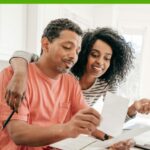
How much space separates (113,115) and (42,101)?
0.31 metres

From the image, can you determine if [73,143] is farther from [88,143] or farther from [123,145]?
[123,145]

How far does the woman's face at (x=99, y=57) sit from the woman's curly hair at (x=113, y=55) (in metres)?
0.03

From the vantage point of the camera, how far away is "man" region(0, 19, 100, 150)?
88cm

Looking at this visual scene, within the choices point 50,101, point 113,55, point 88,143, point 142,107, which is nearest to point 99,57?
point 113,55

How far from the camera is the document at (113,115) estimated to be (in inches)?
30.5

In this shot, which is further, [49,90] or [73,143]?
[49,90]

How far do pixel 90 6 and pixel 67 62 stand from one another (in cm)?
323

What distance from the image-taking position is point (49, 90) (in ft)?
3.45

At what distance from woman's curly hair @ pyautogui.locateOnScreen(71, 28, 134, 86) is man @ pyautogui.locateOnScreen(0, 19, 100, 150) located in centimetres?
31

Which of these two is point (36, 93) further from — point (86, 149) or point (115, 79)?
point (115, 79)

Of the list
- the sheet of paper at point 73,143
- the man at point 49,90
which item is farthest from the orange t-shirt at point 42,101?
the sheet of paper at point 73,143

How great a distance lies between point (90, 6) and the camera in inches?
161

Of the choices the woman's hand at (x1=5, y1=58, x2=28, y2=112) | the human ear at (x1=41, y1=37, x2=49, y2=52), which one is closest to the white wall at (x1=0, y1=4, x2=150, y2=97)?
the human ear at (x1=41, y1=37, x2=49, y2=52)

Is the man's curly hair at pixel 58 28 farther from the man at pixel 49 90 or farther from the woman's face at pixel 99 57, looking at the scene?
the woman's face at pixel 99 57
